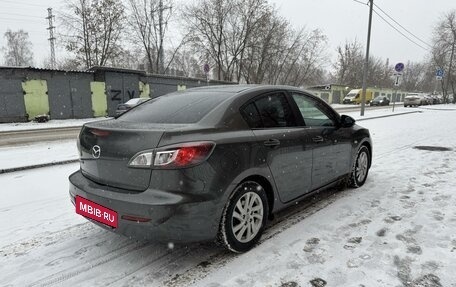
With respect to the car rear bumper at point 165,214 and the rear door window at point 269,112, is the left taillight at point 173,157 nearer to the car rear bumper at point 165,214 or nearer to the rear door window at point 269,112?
the car rear bumper at point 165,214

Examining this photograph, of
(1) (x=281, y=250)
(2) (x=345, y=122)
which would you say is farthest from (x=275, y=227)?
(2) (x=345, y=122)

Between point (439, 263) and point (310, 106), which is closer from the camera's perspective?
point (439, 263)

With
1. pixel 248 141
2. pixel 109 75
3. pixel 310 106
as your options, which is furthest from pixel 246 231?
pixel 109 75

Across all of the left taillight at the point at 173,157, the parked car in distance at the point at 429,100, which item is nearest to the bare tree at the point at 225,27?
the parked car in distance at the point at 429,100

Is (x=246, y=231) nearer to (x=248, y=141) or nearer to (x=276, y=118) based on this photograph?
(x=248, y=141)

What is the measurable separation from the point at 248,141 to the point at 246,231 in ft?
2.74

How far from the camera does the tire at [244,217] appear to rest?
119 inches

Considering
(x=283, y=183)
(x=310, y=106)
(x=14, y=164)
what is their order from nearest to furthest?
(x=283, y=183)
(x=310, y=106)
(x=14, y=164)

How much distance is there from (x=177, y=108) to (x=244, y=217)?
1.25 m

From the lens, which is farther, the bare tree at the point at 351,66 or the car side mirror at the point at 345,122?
the bare tree at the point at 351,66

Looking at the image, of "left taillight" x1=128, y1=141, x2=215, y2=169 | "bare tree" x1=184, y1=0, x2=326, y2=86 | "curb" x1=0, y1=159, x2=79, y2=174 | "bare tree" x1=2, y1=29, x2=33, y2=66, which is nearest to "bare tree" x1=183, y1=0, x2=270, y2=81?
"bare tree" x1=184, y1=0, x2=326, y2=86

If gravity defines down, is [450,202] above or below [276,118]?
below

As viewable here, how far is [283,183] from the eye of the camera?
140 inches

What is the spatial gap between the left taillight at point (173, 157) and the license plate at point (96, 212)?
50cm
